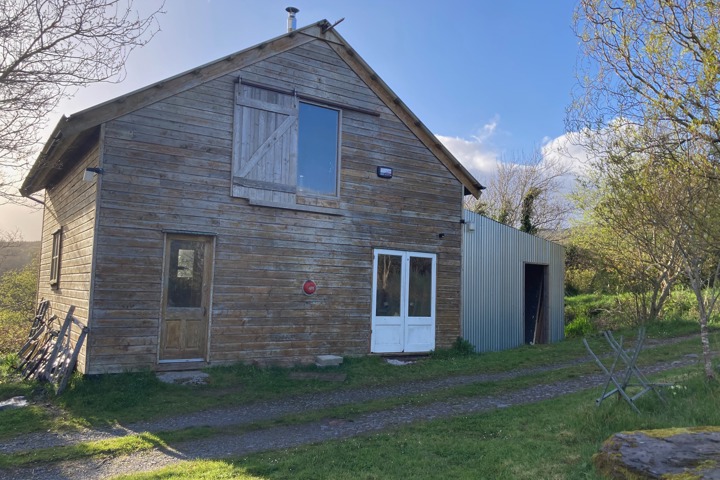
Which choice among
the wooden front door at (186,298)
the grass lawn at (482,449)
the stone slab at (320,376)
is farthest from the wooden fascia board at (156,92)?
the grass lawn at (482,449)

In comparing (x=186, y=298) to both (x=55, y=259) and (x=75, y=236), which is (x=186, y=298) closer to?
(x=75, y=236)

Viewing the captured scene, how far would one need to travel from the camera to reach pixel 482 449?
5.66 m

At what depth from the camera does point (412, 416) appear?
7.39 m

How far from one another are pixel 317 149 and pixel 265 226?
2.02 metres

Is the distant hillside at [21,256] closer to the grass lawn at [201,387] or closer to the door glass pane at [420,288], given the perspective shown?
the grass lawn at [201,387]

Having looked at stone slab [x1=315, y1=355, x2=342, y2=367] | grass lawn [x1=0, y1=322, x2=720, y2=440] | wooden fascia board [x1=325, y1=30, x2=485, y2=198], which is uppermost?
wooden fascia board [x1=325, y1=30, x2=485, y2=198]

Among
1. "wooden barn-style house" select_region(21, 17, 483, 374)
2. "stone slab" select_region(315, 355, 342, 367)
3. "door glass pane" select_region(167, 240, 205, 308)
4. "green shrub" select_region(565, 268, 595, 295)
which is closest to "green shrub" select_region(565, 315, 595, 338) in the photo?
"green shrub" select_region(565, 268, 595, 295)

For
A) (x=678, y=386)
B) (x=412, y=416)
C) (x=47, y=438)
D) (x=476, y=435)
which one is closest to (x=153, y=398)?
(x=47, y=438)

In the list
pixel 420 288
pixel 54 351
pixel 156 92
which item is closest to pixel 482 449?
pixel 420 288

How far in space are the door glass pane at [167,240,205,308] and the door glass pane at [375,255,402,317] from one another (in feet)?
12.6

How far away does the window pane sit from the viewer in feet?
36.6

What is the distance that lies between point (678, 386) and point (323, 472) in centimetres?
455

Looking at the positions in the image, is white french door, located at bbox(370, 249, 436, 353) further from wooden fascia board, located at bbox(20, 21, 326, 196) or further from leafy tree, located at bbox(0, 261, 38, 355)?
leafy tree, located at bbox(0, 261, 38, 355)

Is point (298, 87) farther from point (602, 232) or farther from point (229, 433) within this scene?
point (602, 232)
